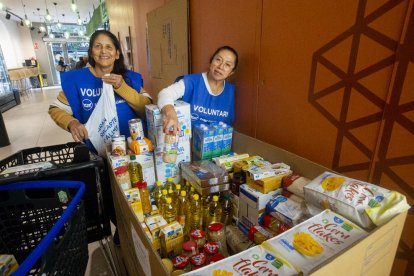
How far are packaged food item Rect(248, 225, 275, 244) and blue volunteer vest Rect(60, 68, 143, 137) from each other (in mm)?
1097

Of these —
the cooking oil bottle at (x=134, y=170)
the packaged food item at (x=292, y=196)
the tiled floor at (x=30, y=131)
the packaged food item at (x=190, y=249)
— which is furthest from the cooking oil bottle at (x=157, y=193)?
A: the tiled floor at (x=30, y=131)

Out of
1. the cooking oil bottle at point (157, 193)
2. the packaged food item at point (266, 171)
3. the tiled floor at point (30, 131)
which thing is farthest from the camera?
the tiled floor at point (30, 131)

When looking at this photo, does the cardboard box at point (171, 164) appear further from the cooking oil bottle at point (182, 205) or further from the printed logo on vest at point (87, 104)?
the printed logo on vest at point (87, 104)

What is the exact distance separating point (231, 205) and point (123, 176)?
A: 58 cm

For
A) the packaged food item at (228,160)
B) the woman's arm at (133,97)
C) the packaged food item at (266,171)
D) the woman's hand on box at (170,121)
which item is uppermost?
the woman's arm at (133,97)

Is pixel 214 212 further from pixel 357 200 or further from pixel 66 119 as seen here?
pixel 66 119

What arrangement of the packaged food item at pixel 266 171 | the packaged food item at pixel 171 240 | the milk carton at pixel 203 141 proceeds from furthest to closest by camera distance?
the milk carton at pixel 203 141 → the packaged food item at pixel 266 171 → the packaged food item at pixel 171 240

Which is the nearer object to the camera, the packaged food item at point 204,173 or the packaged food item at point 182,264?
the packaged food item at point 182,264

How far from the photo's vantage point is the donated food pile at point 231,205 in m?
0.66

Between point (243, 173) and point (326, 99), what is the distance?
58 cm

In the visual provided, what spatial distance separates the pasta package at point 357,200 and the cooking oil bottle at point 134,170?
0.88 m

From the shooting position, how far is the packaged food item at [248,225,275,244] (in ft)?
3.06

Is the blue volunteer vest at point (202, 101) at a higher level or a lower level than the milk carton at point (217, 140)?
higher

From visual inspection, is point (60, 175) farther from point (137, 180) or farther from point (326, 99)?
point (326, 99)
